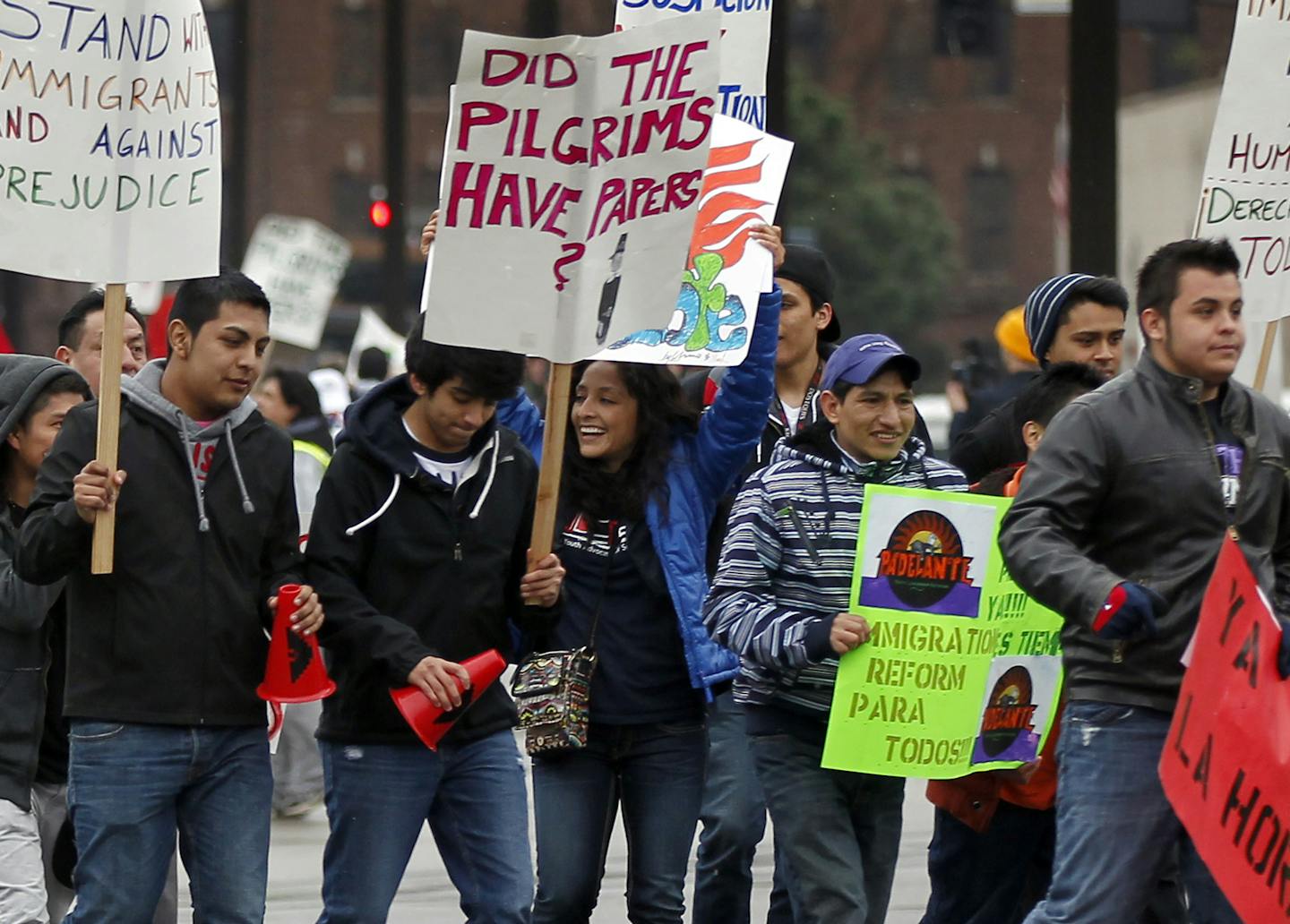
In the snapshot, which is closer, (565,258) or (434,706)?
(434,706)

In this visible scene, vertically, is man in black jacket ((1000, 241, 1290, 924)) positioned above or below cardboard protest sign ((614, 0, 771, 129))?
below

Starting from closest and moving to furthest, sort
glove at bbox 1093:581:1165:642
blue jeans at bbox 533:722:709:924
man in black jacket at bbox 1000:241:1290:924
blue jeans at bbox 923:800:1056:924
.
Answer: glove at bbox 1093:581:1165:642, man in black jacket at bbox 1000:241:1290:924, blue jeans at bbox 533:722:709:924, blue jeans at bbox 923:800:1056:924

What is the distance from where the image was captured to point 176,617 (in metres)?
5.51

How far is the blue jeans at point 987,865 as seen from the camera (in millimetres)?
6301

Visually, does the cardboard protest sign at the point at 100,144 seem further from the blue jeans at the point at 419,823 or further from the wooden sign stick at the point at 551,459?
the blue jeans at the point at 419,823

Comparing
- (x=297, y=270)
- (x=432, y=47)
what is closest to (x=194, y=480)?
(x=297, y=270)

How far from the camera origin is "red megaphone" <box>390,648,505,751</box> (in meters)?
5.52

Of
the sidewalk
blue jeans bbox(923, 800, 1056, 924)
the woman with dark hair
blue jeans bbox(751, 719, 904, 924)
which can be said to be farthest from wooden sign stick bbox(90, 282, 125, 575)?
the woman with dark hair

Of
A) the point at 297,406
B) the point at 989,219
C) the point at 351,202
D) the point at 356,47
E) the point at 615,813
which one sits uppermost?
the point at 356,47

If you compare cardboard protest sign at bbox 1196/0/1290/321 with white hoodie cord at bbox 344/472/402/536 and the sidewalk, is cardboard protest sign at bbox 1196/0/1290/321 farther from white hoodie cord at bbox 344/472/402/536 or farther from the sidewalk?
white hoodie cord at bbox 344/472/402/536

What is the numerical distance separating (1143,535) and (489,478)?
1543mm

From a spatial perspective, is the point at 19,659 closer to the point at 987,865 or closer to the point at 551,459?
the point at 551,459

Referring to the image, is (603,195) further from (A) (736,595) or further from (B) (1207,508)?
(B) (1207,508)

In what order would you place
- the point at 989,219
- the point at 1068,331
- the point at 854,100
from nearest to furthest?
the point at 1068,331
the point at 854,100
the point at 989,219
